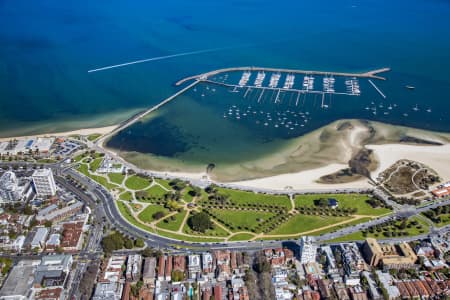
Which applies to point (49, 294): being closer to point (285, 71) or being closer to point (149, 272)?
point (149, 272)

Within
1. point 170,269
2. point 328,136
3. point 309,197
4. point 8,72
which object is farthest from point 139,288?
point 8,72

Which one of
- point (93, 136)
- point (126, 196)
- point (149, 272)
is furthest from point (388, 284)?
point (93, 136)

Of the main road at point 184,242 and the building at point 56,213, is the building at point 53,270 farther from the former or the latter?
the main road at point 184,242

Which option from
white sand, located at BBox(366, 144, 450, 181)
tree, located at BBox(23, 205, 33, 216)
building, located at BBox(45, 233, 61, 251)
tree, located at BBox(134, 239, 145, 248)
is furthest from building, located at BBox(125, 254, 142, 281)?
white sand, located at BBox(366, 144, 450, 181)

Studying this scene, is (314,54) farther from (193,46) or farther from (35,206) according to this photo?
(35,206)

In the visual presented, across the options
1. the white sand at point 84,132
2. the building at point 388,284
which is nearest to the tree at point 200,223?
the building at point 388,284
